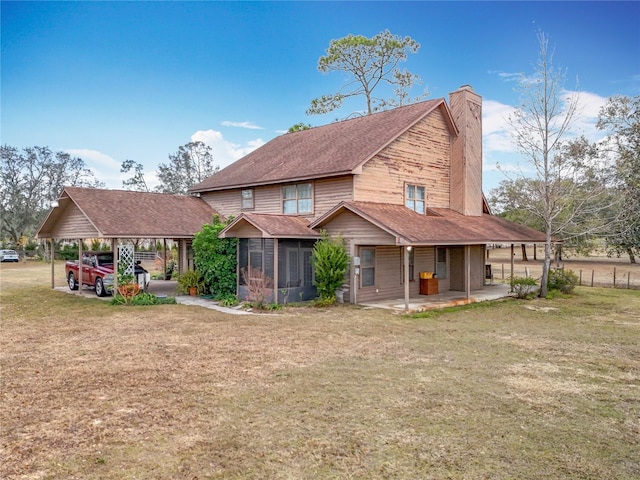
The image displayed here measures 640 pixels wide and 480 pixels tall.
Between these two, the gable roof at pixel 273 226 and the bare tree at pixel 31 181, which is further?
the bare tree at pixel 31 181

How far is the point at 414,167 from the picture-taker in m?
19.1

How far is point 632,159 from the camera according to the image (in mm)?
27516

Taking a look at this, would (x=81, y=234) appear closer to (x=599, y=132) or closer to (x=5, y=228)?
(x=599, y=132)

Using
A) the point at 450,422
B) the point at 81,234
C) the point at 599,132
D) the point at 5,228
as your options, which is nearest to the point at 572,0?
the point at 599,132

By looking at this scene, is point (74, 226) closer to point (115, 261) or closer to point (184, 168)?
point (115, 261)

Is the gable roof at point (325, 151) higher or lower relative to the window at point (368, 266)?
higher

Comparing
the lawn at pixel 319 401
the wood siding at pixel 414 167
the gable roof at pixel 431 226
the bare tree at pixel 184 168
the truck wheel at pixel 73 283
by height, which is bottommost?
the lawn at pixel 319 401

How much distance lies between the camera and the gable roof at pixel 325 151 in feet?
57.9

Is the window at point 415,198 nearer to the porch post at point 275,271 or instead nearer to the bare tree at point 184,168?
the porch post at point 275,271

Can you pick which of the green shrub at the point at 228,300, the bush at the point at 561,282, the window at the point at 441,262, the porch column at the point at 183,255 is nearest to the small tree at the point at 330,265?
the green shrub at the point at 228,300

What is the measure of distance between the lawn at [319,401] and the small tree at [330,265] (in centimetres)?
364

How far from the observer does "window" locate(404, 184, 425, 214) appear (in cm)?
1888

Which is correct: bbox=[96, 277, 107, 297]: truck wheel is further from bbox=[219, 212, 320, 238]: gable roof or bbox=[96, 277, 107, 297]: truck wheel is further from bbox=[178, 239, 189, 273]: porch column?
bbox=[219, 212, 320, 238]: gable roof

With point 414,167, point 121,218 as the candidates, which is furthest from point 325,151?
point 121,218
